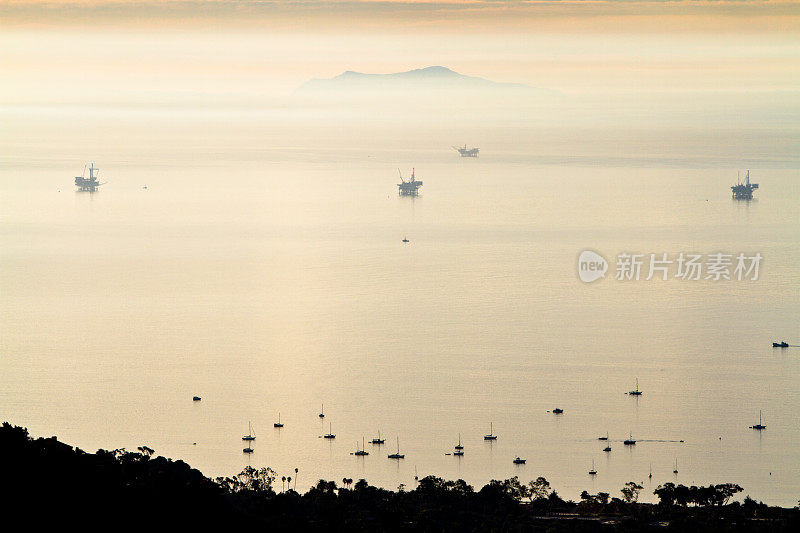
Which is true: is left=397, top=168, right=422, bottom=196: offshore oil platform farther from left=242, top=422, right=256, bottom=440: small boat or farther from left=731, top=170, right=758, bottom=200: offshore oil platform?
left=242, top=422, right=256, bottom=440: small boat

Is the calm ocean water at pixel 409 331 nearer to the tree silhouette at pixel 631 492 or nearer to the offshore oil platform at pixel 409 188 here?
the tree silhouette at pixel 631 492

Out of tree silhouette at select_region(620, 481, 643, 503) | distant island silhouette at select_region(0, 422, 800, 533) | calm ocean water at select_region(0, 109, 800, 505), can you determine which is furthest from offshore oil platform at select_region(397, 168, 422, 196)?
tree silhouette at select_region(620, 481, 643, 503)

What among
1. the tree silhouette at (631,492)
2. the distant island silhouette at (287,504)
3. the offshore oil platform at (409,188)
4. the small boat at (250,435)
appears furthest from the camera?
the offshore oil platform at (409,188)

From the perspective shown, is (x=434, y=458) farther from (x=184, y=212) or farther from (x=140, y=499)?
(x=184, y=212)

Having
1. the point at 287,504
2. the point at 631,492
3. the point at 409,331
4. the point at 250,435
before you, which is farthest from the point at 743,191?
the point at 287,504

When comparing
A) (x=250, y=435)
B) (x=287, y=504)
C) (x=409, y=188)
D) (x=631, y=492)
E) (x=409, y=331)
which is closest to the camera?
(x=287, y=504)

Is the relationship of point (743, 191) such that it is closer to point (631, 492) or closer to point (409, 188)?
point (409, 188)

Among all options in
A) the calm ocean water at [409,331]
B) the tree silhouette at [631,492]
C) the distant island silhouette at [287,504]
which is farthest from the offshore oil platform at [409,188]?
the tree silhouette at [631,492]
